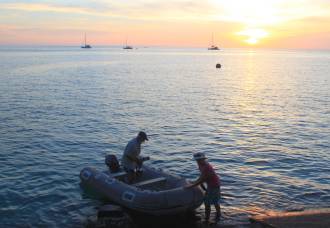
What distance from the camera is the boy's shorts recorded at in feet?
45.4

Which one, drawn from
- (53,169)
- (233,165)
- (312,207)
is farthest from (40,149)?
(312,207)

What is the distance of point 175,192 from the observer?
14.0m

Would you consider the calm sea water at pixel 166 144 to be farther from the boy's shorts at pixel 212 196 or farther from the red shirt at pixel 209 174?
the red shirt at pixel 209 174

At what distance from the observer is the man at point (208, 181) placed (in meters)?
13.4

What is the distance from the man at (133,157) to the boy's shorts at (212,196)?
278 cm

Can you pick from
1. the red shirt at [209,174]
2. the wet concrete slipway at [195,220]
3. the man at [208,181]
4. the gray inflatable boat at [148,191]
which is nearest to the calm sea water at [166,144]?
the wet concrete slipway at [195,220]

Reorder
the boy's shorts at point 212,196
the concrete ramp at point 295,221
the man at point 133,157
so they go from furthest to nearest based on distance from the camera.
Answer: the man at point 133,157 → the boy's shorts at point 212,196 → the concrete ramp at point 295,221

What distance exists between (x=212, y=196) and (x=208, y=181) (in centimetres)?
63

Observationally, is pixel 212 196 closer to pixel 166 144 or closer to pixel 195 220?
pixel 195 220

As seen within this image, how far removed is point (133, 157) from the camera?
1566cm

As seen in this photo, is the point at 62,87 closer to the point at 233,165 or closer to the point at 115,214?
the point at 233,165

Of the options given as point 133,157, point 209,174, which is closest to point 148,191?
point 133,157

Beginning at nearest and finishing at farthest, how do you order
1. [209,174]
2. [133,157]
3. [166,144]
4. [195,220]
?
[209,174] < [195,220] < [133,157] < [166,144]

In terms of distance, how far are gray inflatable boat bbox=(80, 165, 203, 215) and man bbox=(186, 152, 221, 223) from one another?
0.37 metres
